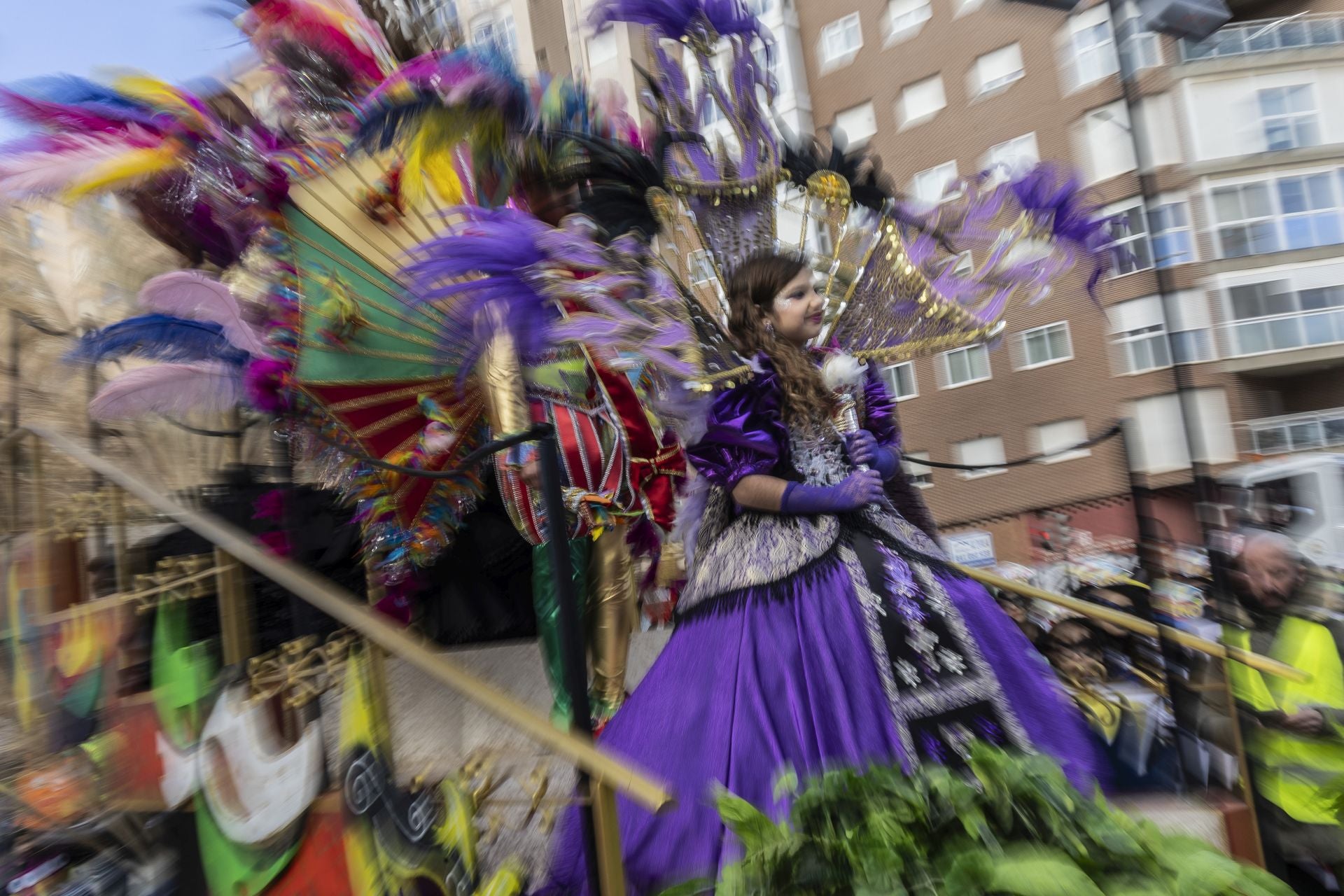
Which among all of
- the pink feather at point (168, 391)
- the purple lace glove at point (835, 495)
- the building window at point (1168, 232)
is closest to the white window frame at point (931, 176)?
the purple lace glove at point (835, 495)

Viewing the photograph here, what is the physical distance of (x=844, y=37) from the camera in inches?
113

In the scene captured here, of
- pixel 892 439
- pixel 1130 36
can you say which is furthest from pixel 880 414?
pixel 1130 36

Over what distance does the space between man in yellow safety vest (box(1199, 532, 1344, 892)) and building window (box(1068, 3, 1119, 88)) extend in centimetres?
126

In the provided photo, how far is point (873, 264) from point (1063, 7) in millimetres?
1075

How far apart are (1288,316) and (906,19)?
4.70ft

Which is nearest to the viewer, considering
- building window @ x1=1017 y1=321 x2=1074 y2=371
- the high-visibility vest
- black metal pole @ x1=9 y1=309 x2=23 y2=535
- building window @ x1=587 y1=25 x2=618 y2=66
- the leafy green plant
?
the leafy green plant

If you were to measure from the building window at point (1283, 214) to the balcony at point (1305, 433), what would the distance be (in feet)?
1.24

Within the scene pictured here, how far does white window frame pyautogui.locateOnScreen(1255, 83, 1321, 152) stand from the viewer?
2.06 metres

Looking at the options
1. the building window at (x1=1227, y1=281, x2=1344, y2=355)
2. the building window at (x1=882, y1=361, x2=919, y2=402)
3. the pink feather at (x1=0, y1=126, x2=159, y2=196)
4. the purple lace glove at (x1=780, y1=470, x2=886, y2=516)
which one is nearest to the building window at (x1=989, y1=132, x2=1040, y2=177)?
the building window at (x1=882, y1=361, x2=919, y2=402)

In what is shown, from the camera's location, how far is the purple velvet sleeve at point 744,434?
7.56 ft

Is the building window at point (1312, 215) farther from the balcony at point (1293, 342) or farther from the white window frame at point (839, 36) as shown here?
the white window frame at point (839, 36)

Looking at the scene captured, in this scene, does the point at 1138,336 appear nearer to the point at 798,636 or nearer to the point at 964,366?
the point at 964,366

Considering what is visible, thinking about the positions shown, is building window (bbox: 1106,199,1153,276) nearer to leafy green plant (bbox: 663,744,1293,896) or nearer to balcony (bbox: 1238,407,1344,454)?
balcony (bbox: 1238,407,1344,454)

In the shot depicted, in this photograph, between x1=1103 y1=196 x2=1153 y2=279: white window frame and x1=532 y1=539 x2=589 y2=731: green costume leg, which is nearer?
x1=1103 y1=196 x2=1153 y2=279: white window frame
